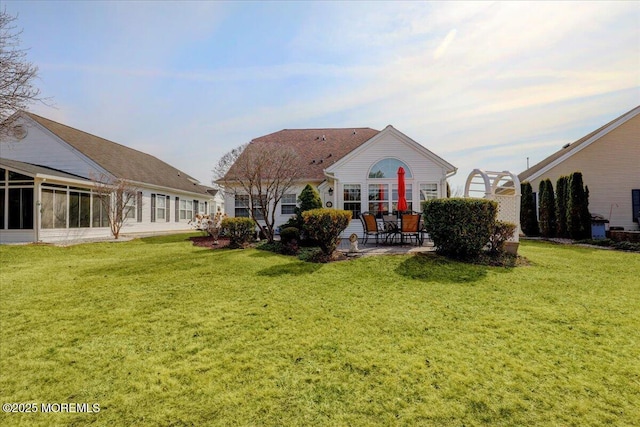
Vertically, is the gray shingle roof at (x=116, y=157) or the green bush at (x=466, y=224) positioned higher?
the gray shingle roof at (x=116, y=157)

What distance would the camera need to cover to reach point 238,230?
1091 centimetres

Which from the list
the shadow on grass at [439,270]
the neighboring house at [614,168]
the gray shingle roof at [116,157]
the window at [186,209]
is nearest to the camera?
the shadow on grass at [439,270]

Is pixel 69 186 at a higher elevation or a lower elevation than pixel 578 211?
higher

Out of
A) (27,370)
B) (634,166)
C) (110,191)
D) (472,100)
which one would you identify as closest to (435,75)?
(472,100)

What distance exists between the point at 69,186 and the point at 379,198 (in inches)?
611

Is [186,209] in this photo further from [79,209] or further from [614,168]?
[614,168]

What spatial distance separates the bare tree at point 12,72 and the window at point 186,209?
16.3m

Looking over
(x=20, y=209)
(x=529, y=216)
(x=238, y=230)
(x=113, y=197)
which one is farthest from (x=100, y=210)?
(x=529, y=216)

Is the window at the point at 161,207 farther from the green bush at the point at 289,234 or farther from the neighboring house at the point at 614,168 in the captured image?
the neighboring house at the point at 614,168

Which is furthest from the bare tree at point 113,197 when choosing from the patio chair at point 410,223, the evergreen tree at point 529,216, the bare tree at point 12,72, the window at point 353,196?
the evergreen tree at point 529,216

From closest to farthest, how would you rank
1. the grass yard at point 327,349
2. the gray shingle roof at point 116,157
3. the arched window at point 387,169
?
the grass yard at point 327,349, the arched window at point 387,169, the gray shingle roof at point 116,157

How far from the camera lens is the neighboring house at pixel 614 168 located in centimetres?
1562

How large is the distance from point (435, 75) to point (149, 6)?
915cm

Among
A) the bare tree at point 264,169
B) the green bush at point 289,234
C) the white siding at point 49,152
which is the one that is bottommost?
the green bush at point 289,234
